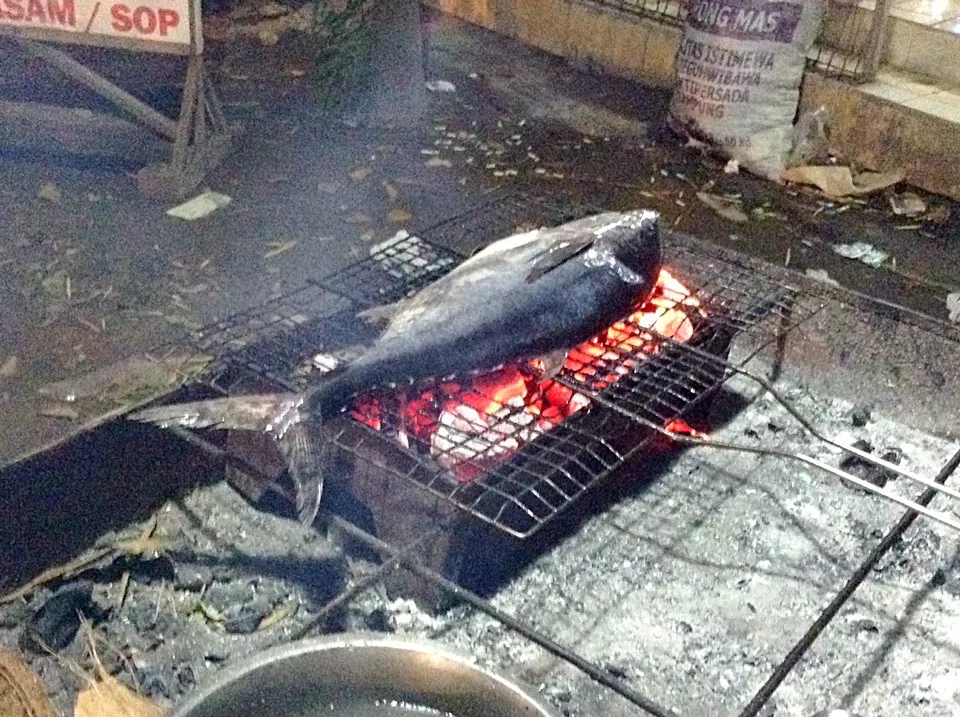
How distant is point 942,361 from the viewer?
466 cm

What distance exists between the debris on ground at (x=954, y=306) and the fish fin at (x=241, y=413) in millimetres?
3613

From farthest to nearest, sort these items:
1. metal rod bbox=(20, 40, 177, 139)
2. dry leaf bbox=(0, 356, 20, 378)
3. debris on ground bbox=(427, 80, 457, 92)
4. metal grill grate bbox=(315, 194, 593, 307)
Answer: debris on ground bbox=(427, 80, 457, 92)
metal rod bbox=(20, 40, 177, 139)
dry leaf bbox=(0, 356, 20, 378)
metal grill grate bbox=(315, 194, 593, 307)

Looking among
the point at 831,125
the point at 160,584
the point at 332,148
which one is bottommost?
the point at 160,584

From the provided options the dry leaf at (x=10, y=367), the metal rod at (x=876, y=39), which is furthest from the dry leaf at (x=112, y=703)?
the metal rod at (x=876, y=39)

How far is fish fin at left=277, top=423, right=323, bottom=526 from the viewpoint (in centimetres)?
309

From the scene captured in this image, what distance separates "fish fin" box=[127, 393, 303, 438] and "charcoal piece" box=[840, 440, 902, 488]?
2510 mm

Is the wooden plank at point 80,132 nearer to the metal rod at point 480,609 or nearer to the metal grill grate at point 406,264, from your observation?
the metal grill grate at point 406,264

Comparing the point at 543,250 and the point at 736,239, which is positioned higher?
the point at 543,250

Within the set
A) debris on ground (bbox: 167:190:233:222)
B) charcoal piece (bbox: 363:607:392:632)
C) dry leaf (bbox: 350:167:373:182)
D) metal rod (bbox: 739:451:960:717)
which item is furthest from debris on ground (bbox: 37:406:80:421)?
dry leaf (bbox: 350:167:373:182)

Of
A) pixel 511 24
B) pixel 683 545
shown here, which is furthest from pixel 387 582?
pixel 511 24

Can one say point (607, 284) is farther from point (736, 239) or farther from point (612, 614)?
point (736, 239)

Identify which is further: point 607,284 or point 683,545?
point 683,545

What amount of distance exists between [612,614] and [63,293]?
325cm

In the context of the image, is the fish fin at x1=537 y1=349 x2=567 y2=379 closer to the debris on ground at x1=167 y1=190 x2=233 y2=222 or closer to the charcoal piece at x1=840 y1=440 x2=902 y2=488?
the charcoal piece at x1=840 y1=440 x2=902 y2=488
